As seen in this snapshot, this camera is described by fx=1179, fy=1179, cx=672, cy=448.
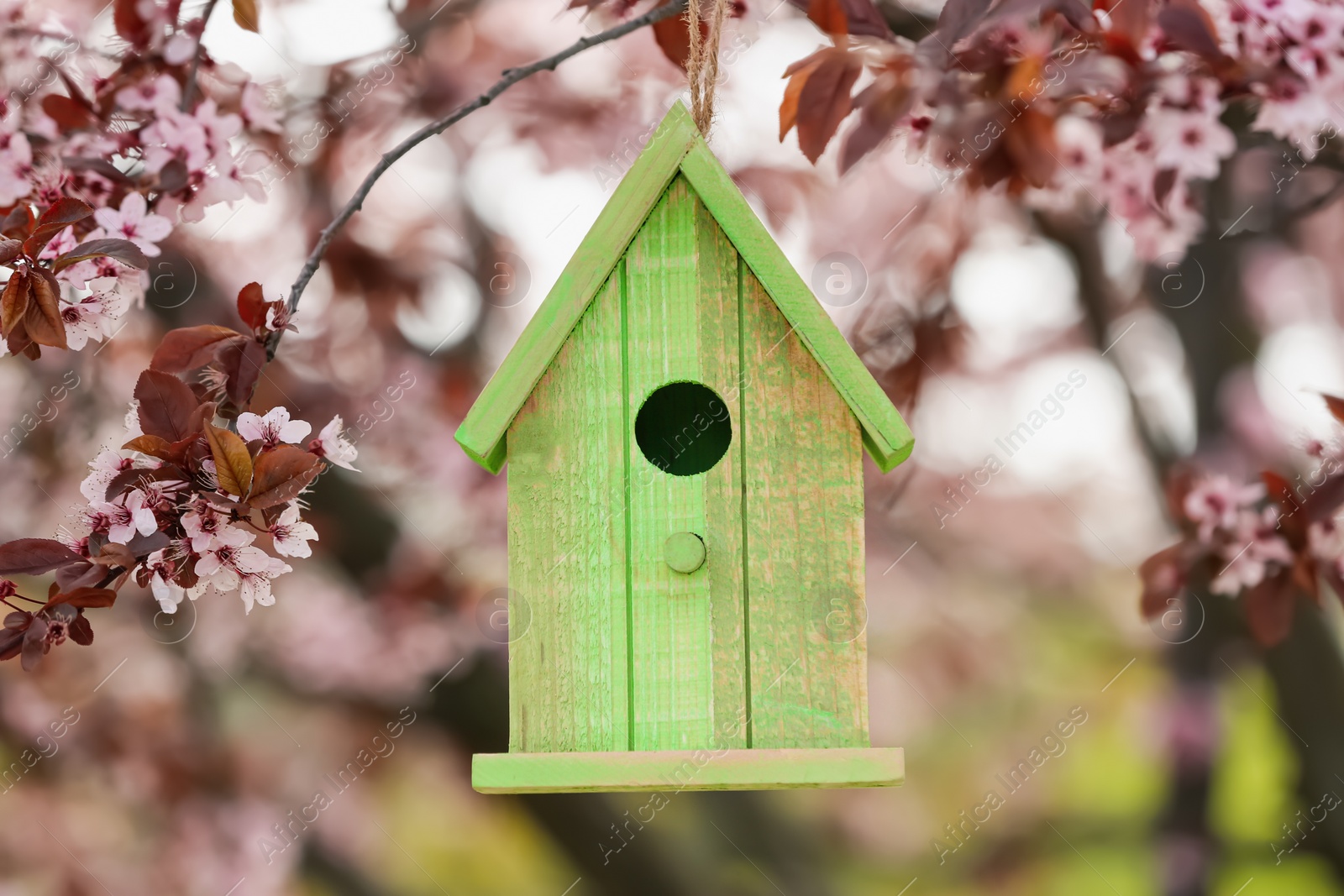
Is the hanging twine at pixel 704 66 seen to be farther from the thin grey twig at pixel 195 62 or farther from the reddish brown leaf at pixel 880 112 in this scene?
the thin grey twig at pixel 195 62

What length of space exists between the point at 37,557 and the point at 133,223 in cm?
51

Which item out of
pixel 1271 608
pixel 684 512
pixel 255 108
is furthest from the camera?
pixel 255 108

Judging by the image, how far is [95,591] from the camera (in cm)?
124

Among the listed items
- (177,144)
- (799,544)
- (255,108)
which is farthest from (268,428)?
(255,108)

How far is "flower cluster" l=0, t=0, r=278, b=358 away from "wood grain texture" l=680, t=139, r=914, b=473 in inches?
29.4

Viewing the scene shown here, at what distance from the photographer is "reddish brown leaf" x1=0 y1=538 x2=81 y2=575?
1261 millimetres

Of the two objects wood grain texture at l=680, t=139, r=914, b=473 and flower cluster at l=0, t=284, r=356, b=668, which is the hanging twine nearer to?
wood grain texture at l=680, t=139, r=914, b=473

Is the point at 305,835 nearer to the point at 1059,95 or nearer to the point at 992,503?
the point at 1059,95

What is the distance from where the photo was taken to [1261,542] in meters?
2.16

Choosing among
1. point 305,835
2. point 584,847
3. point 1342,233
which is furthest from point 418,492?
point 1342,233

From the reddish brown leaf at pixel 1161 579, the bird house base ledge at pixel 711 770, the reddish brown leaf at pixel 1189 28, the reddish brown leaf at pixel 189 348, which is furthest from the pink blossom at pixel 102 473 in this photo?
the reddish brown leaf at pixel 1161 579

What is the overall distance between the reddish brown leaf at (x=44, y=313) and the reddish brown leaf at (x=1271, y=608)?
182 centimetres

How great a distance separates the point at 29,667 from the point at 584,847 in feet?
5.44

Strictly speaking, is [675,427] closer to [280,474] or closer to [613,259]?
[613,259]
